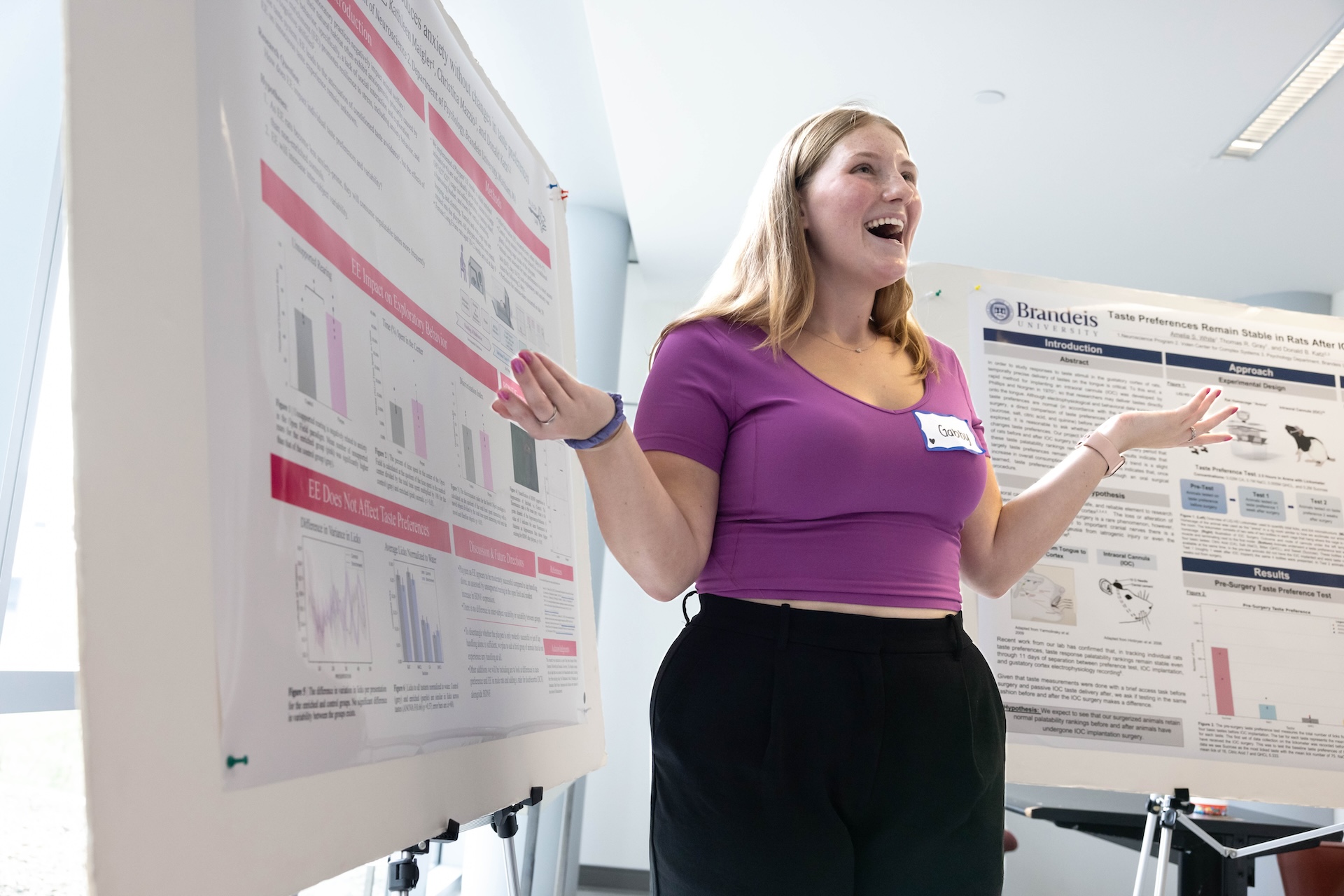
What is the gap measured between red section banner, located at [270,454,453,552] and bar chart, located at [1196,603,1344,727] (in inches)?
66.8

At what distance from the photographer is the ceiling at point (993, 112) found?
3174 millimetres

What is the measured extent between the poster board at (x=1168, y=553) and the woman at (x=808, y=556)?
79cm

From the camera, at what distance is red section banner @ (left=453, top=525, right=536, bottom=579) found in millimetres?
1047

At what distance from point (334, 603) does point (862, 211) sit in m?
0.88

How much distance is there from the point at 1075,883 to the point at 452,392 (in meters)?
5.28

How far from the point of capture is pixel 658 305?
5977 mm

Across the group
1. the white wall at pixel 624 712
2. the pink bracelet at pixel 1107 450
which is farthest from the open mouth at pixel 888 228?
the white wall at pixel 624 712

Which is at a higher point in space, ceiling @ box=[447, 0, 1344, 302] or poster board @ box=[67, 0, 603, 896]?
ceiling @ box=[447, 0, 1344, 302]

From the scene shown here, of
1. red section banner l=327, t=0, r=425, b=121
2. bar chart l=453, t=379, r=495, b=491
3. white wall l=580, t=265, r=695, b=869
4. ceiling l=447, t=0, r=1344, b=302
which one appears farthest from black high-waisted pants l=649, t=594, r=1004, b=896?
white wall l=580, t=265, r=695, b=869

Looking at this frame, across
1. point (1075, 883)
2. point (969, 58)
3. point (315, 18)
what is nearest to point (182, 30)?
point (315, 18)

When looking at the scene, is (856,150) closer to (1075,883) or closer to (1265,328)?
(1265,328)

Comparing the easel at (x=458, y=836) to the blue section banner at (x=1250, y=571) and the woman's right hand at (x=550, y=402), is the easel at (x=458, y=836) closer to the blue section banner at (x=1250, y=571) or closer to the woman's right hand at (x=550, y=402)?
the woman's right hand at (x=550, y=402)

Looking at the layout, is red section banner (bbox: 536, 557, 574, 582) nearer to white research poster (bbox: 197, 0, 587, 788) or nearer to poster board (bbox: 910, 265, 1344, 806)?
white research poster (bbox: 197, 0, 587, 788)

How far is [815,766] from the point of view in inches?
40.5
